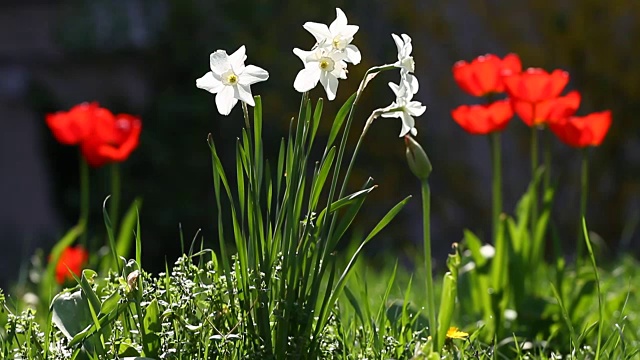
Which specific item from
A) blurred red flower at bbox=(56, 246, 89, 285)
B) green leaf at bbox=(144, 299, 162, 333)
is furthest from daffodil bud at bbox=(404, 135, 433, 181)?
blurred red flower at bbox=(56, 246, 89, 285)

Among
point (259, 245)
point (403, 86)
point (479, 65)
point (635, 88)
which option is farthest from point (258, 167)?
point (635, 88)

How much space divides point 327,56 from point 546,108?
1.03 m

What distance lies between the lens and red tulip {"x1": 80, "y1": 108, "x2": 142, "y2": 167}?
9.68ft

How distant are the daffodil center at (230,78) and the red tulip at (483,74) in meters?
1.07

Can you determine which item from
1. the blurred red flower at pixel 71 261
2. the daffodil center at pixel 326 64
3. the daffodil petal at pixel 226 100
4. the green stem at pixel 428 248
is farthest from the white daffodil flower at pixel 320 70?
the blurred red flower at pixel 71 261

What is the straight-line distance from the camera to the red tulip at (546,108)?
2545 millimetres

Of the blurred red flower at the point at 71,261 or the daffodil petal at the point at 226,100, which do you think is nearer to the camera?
the daffodil petal at the point at 226,100

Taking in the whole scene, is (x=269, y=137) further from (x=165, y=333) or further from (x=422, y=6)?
(x=165, y=333)

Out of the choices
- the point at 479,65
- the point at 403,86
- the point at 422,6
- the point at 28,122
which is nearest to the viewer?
the point at 403,86

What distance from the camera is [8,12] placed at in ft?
22.2

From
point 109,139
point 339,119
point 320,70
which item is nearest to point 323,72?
point 320,70

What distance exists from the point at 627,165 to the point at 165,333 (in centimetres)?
449

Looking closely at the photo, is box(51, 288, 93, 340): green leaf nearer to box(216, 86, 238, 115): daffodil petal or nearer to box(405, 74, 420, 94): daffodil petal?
box(216, 86, 238, 115): daffodil petal

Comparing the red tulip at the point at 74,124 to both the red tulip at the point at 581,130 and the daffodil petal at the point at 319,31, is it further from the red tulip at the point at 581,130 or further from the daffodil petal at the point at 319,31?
the daffodil petal at the point at 319,31
